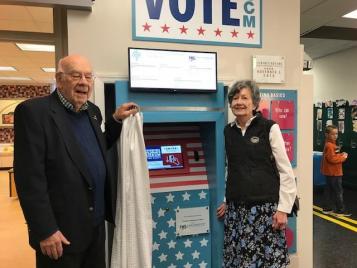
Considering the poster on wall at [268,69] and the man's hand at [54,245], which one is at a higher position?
the poster on wall at [268,69]

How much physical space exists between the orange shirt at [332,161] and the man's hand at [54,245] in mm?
4746

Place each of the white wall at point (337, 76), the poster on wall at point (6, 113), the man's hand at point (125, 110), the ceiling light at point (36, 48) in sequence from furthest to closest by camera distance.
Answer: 1. the poster on wall at point (6, 113)
2. the white wall at point (337, 76)
3. the ceiling light at point (36, 48)
4. the man's hand at point (125, 110)

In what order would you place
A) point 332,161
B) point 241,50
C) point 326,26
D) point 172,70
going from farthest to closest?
point 326,26
point 332,161
point 241,50
point 172,70

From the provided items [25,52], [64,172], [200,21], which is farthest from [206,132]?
[25,52]

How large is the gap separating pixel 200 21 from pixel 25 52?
17.3 ft

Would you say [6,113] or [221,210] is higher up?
[6,113]

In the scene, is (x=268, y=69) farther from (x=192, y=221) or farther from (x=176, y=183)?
(x=192, y=221)

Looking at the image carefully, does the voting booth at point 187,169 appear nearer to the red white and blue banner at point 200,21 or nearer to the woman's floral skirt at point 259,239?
the red white and blue banner at point 200,21

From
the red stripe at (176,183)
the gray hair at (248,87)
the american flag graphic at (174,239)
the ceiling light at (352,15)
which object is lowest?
the american flag graphic at (174,239)

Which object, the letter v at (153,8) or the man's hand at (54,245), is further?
the letter v at (153,8)

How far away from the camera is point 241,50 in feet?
8.57

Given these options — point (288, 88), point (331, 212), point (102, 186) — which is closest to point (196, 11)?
point (288, 88)

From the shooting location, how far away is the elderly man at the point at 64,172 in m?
1.50

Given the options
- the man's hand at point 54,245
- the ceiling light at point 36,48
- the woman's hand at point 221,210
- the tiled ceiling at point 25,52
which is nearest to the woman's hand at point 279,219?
the woman's hand at point 221,210
